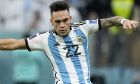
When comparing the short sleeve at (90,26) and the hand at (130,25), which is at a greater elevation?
the hand at (130,25)

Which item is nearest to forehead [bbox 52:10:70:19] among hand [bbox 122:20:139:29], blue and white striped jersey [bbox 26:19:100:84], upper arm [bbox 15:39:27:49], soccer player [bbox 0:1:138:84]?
soccer player [bbox 0:1:138:84]

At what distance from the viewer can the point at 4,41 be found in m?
8.56

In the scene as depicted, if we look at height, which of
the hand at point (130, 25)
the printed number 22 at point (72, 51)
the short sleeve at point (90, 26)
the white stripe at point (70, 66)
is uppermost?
the hand at point (130, 25)

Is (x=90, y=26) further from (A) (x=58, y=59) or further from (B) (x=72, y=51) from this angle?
(A) (x=58, y=59)

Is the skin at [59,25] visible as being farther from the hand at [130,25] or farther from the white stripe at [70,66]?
the white stripe at [70,66]

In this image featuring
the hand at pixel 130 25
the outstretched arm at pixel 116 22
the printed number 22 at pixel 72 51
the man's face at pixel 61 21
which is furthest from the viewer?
the printed number 22 at pixel 72 51

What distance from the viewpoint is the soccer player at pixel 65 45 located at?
851 centimetres

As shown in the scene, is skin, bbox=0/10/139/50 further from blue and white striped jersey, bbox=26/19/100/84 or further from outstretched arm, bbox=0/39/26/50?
blue and white striped jersey, bbox=26/19/100/84

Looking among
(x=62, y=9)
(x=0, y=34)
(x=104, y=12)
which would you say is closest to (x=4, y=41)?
(x=62, y=9)

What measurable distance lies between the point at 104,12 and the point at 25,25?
6.75 feet

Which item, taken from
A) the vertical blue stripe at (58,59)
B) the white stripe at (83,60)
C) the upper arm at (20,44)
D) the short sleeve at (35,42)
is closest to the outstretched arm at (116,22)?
the white stripe at (83,60)

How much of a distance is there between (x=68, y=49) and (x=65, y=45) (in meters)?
0.07

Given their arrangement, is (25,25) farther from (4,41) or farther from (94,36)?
(4,41)

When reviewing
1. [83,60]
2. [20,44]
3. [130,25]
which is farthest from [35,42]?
[130,25]
